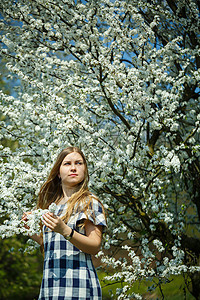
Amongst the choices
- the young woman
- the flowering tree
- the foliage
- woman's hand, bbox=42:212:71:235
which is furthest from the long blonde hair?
the foliage

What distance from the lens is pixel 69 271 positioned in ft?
5.85

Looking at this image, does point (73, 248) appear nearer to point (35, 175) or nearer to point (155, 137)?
point (35, 175)

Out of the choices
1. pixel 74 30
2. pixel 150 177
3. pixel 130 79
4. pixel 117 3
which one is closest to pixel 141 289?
pixel 150 177

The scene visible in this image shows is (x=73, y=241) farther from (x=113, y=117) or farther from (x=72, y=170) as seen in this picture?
(x=113, y=117)

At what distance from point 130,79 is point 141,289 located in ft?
9.41

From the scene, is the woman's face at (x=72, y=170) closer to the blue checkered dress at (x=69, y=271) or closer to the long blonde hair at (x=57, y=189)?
the long blonde hair at (x=57, y=189)

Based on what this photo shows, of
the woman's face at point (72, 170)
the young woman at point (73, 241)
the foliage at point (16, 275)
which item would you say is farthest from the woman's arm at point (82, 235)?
the foliage at point (16, 275)

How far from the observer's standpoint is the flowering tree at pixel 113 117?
371 cm

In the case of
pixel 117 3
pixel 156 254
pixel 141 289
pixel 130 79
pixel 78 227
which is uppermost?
pixel 117 3

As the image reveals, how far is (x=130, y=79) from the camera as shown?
4023 mm

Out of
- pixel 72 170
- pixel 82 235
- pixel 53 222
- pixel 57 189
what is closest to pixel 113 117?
pixel 57 189

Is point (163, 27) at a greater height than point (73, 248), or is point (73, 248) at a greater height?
point (163, 27)

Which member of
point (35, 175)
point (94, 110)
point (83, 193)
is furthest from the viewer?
point (94, 110)

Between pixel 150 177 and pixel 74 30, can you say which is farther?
pixel 74 30
